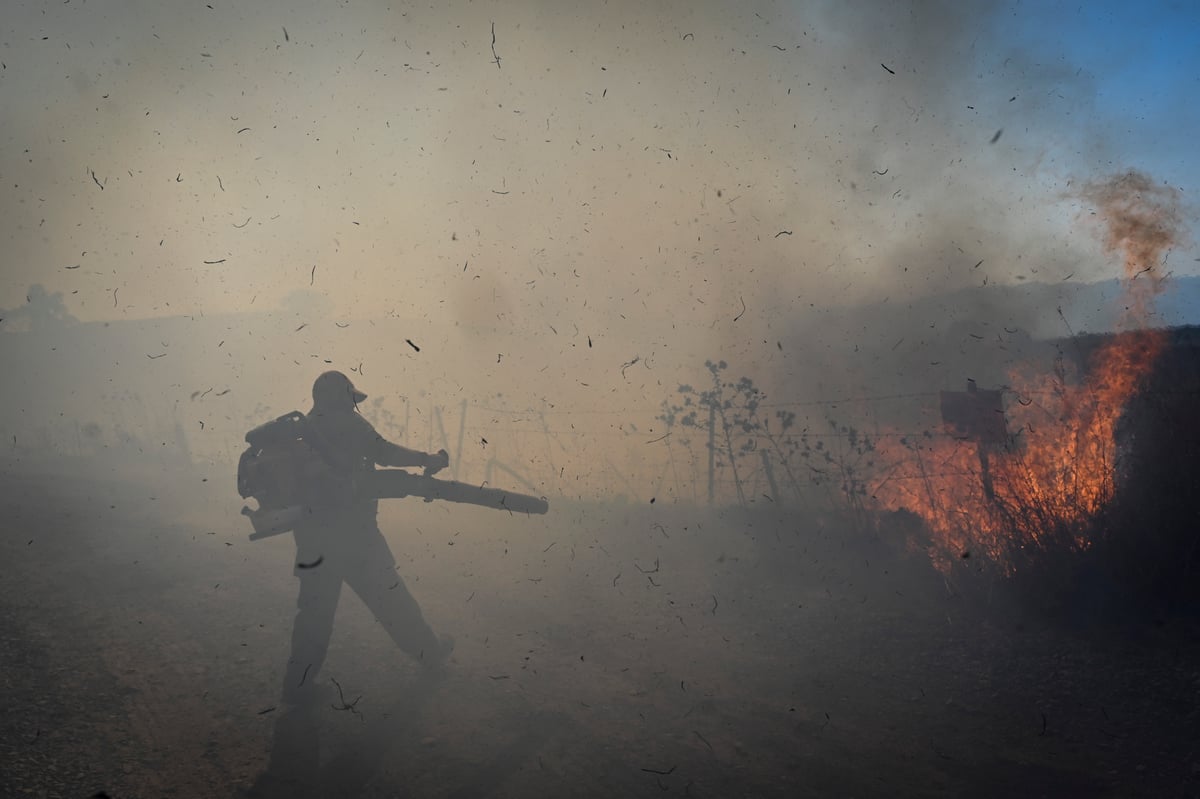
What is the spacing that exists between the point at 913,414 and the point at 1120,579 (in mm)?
9334

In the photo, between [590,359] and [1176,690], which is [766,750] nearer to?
[1176,690]

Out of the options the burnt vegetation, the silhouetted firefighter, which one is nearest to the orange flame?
the burnt vegetation

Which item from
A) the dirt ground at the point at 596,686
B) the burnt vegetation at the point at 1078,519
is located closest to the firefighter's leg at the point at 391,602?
the dirt ground at the point at 596,686

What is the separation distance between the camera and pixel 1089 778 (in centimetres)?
432

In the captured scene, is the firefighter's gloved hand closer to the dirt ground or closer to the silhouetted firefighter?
the silhouetted firefighter

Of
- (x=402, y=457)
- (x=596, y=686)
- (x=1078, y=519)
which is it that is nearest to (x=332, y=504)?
(x=402, y=457)

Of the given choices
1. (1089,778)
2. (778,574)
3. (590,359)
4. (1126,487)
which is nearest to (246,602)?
(778,574)

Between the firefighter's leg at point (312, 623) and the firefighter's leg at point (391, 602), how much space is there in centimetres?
22

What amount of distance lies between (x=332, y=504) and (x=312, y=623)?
40.1 inches

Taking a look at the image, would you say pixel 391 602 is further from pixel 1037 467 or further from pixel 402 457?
pixel 1037 467

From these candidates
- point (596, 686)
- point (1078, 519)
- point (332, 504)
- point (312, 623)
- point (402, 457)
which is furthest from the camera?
point (1078, 519)

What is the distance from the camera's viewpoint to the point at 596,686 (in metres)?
5.89

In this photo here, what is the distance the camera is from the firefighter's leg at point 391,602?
581cm

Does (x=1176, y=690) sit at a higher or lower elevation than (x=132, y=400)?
lower
